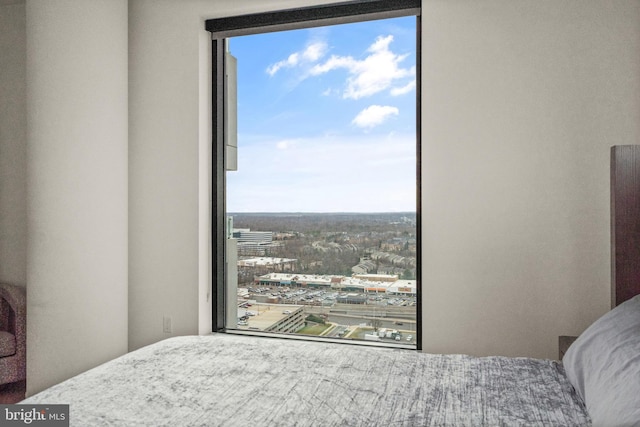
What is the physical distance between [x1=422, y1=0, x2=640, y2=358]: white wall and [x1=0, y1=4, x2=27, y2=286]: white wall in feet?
9.56

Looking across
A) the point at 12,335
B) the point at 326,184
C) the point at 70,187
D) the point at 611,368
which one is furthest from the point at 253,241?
the point at 611,368

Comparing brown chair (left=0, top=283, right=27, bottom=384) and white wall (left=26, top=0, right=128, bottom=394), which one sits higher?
white wall (left=26, top=0, right=128, bottom=394)

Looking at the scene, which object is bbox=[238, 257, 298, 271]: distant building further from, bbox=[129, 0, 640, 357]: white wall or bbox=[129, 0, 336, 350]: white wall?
bbox=[129, 0, 640, 357]: white wall

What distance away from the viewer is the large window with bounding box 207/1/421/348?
9.72 ft

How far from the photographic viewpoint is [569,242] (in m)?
2.51

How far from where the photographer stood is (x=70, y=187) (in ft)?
9.47

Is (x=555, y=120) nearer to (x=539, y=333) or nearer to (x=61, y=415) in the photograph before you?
(x=539, y=333)

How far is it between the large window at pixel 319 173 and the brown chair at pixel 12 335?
48.1 inches

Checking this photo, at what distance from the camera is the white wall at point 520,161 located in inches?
97.0

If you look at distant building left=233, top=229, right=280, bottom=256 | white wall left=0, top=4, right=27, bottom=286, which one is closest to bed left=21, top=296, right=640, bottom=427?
distant building left=233, top=229, right=280, bottom=256

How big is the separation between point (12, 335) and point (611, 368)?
10.8 feet
